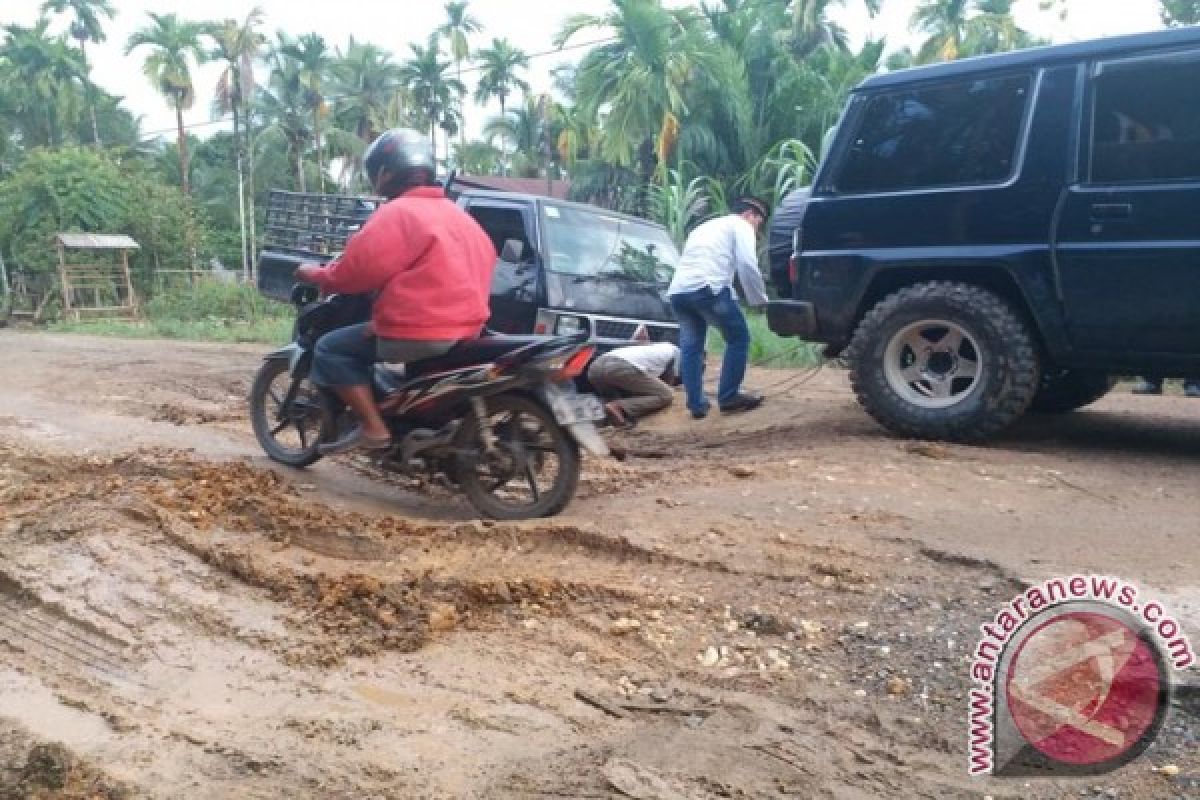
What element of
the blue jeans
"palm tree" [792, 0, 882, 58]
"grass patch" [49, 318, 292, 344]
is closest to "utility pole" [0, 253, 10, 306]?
"grass patch" [49, 318, 292, 344]

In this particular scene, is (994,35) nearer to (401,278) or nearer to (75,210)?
(75,210)

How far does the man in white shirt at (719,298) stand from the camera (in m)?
7.12

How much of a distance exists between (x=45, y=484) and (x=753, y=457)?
382 cm

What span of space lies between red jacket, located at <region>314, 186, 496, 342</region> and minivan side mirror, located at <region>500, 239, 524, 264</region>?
2.89 m

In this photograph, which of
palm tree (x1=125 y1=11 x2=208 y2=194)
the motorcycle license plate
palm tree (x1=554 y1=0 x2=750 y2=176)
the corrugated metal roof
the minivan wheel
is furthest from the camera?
→ palm tree (x1=125 y1=11 x2=208 y2=194)

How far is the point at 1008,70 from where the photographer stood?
556 centimetres

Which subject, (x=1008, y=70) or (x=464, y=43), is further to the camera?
(x=464, y=43)

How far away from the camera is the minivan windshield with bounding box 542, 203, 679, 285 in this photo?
8.14 m

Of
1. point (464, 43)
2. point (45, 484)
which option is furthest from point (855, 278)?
point (464, 43)

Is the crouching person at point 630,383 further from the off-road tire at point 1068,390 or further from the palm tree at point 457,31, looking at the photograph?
the palm tree at point 457,31

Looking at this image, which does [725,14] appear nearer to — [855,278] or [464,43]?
[855,278]

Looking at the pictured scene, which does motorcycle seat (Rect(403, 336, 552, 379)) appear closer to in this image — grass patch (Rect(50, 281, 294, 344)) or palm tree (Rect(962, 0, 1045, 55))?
grass patch (Rect(50, 281, 294, 344))

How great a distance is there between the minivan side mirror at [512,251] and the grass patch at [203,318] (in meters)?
Answer: 11.6

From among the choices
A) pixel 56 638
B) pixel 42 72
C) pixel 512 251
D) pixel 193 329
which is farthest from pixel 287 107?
pixel 56 638
